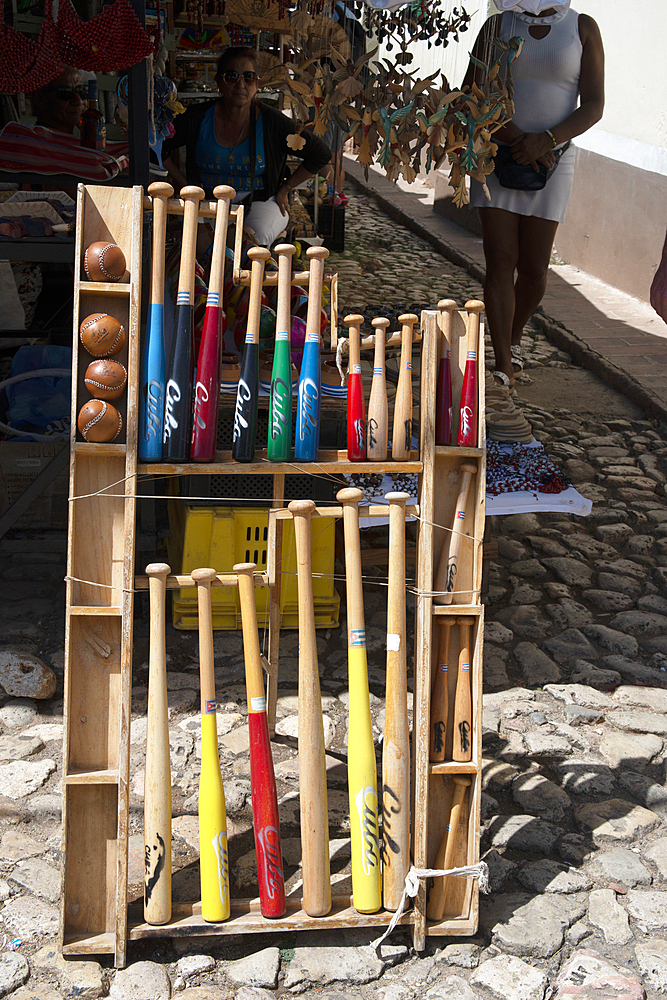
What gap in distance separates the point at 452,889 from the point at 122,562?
1168mm

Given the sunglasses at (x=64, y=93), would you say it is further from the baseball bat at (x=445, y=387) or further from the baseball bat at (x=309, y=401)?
the baseball bat at (x=445, y=387)

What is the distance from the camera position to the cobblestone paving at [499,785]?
211cm

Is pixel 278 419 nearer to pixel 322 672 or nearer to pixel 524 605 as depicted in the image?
pixel 322 672

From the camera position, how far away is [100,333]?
2.06 m


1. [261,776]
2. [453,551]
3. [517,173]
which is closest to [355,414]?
[453,551]

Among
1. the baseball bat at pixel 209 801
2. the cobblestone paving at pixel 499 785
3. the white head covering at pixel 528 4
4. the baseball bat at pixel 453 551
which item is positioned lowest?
the cobblestone paving at pixel 499 785

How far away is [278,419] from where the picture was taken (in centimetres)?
221

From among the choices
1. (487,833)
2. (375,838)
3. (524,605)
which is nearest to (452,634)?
(375,838)

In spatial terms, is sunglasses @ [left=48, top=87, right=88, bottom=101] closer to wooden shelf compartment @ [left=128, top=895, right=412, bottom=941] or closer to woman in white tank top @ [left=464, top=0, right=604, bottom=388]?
woman in white tank top @ [left=464, top=0, right=604, bottom=388]

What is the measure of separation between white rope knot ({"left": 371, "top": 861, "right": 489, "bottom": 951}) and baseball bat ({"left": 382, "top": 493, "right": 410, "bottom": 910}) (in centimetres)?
3

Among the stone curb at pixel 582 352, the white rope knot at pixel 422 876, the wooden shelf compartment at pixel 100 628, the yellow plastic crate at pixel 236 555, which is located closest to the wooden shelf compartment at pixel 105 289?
the wooden shelf compartment at pixel 100 628

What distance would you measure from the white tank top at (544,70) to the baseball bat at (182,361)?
304 centimetres

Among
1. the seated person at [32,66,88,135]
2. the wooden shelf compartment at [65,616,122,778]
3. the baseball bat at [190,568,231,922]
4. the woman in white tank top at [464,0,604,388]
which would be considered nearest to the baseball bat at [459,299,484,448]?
the baseball bat at [190,568,231,922]

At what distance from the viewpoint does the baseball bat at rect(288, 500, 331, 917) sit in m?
2.10
